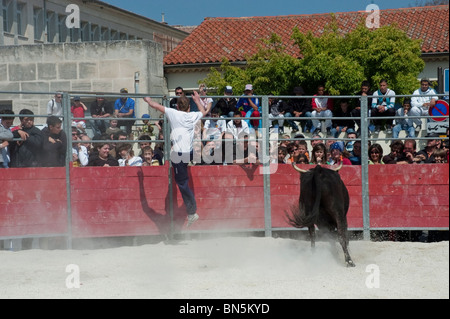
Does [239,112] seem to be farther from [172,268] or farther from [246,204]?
→ [172,268]

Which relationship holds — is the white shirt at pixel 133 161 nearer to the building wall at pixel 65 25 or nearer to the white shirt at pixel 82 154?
the white shirt at pixel 82 154

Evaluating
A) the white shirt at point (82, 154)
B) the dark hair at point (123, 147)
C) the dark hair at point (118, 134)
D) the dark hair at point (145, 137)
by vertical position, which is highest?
the dark hair at point (118, 134)

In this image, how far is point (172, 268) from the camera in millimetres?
8867

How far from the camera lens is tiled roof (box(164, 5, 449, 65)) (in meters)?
34.8

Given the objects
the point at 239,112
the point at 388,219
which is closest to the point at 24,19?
the point at 239,112

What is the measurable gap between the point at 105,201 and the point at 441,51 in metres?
25.1

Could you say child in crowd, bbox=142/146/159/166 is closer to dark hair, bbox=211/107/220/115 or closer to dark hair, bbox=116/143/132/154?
dark hair, bbox=116/143/132/154

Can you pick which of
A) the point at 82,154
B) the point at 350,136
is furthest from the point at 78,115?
the point at 350,136

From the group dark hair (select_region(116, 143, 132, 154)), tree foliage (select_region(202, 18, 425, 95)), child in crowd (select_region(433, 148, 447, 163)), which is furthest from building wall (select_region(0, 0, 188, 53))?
child in crowd (select_region(433, 148, 447, 163))

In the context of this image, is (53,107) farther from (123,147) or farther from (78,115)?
(123,147)

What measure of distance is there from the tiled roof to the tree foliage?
7.03m

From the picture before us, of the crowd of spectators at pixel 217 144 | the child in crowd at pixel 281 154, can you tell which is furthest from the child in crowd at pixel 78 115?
the child in crowd at pixel 281 154

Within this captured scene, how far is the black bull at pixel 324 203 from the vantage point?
8805 millimetres

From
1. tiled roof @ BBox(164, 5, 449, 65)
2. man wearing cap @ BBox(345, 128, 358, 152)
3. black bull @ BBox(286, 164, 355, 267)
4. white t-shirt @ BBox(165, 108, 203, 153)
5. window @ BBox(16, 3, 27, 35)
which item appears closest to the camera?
black bull @ BBox(286, 164, 355, 267)
